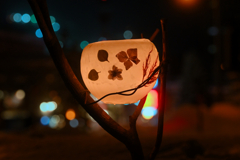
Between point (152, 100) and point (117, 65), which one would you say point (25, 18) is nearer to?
point (152, 100)

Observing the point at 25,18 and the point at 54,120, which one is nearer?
the point at 25,18

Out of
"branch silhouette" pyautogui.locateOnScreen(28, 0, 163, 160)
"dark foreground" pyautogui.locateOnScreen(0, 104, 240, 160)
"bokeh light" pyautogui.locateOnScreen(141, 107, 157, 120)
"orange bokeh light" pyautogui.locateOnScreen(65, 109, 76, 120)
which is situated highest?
"branch silhouette" pyautogui.locateOnScreen(28, 0, 163, 160)

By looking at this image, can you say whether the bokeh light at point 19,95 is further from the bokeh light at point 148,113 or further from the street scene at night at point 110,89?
the bokeh light at point 148,113

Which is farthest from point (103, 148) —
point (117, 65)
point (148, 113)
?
point (148, 113)

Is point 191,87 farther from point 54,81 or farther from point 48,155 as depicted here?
point 48,155

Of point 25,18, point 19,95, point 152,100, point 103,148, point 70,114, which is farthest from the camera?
point 19,95

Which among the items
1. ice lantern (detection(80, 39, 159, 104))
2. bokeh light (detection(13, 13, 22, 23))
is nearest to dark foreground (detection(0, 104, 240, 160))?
ice lantern (detection(80, 39, 159, 104))

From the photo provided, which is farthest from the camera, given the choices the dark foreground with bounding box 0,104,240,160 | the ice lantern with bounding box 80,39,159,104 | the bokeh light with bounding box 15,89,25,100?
the bokeh light with bounding box 15,89,25,100

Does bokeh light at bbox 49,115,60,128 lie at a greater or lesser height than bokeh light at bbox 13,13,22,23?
lesser

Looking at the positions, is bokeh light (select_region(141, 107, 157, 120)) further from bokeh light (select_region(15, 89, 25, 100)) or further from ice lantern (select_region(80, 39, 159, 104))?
ice lantern (select_region(80, 39, 159, 104))

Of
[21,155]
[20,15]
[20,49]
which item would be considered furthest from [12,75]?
[21,155]
